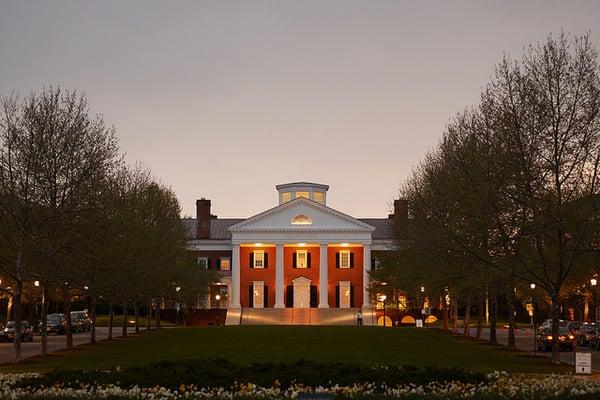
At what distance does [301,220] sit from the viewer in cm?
10612

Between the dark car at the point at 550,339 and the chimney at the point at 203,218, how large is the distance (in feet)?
226

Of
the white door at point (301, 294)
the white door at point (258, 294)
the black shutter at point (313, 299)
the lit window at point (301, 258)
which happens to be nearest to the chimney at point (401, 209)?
the white door at point (301, 294)

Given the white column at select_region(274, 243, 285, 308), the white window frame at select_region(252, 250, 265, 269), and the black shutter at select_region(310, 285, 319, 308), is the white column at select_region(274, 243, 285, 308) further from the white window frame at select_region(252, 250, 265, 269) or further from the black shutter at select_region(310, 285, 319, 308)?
the black shutter at select_region(310, 285, 319, 308)

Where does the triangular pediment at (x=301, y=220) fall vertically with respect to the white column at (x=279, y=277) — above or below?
above

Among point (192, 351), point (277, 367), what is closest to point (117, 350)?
point (192, 351)

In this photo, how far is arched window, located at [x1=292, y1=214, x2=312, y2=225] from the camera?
347ft

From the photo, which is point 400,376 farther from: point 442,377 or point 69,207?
point 69,207

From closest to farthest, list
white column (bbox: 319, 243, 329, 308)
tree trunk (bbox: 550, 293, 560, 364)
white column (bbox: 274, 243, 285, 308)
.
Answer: tree trunk (bbox: 550, 293, 560, 364) < white column (bbox: 319, 243, 329, 308) < white column (bbox: 274, 243, 285, 308)

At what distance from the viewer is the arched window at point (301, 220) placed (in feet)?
347

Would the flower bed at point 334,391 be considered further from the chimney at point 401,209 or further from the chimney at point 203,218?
the chimney at point 203,218

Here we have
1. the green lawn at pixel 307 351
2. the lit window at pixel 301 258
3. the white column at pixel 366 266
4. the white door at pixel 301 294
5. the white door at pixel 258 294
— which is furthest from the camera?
the lit window at pixel 301 258

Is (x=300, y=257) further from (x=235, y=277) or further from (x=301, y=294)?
(x=235, y=277)

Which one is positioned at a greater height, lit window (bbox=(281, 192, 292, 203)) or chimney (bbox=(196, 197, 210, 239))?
lit window (bbox=(281, 192, 292, 203))

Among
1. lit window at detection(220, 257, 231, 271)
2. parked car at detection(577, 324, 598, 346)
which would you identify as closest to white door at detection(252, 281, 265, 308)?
lit window at detection(220, 257, 231, 271)
